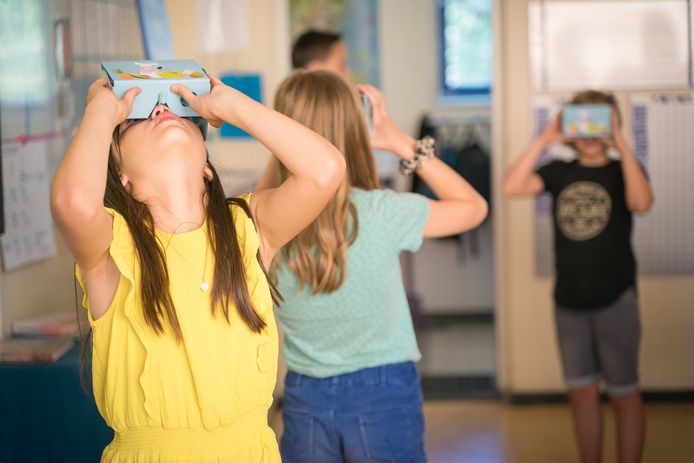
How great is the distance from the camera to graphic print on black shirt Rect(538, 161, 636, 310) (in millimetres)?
3146

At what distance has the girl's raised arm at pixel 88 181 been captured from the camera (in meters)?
1.31

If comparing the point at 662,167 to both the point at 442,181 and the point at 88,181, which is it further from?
the point at 88,181

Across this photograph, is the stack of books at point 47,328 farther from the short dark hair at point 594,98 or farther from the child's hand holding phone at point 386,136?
the short dark hair at point 594,98

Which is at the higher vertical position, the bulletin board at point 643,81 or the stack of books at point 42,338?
the bulletin board at point 643,81

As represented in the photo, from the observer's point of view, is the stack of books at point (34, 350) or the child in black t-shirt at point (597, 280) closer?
the stack of books at point (34, 350)

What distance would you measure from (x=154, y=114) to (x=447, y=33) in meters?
5.24

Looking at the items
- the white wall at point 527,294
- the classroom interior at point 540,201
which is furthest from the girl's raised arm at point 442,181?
the white wall at point 527,294

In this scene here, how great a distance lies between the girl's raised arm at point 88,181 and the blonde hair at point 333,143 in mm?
591

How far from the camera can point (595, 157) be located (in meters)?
3.29

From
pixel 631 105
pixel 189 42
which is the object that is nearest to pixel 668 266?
pixel 631 105

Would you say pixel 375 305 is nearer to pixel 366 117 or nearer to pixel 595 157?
pixel 366 117

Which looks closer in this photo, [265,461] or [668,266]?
[265,461]

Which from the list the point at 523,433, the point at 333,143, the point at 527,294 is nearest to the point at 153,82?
the point at 333,143

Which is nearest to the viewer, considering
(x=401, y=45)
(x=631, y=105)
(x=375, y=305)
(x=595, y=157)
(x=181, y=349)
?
(x=181, y=349)
